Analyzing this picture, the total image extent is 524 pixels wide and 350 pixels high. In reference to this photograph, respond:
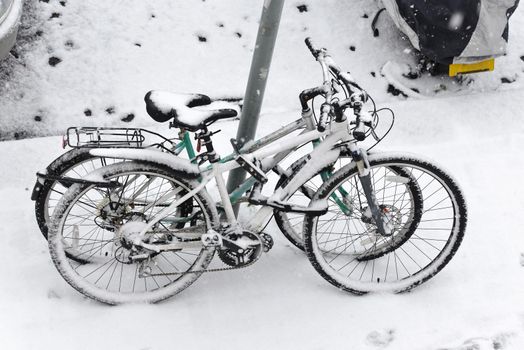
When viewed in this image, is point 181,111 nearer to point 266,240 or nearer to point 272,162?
point 272,162

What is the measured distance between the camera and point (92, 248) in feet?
11.6

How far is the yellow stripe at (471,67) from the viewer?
4773 millimetres

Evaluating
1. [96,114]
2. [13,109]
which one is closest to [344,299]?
[96,114]

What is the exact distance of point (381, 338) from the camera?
10.6 ft

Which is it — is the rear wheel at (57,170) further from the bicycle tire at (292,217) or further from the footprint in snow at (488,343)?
the footprint in snow at (488,343)

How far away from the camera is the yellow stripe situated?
188 inches

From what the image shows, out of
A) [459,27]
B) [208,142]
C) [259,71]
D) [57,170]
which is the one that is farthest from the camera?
[459,27]

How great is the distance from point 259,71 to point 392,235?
1.25 metres

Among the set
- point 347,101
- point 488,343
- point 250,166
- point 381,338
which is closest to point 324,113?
point 347,101

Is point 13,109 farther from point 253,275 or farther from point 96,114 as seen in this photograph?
point 253,275

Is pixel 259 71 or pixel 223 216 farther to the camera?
pixel 223 216

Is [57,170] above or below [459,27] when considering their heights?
below

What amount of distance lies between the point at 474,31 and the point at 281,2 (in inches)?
90.1

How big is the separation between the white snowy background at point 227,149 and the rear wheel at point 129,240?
0.15 m
